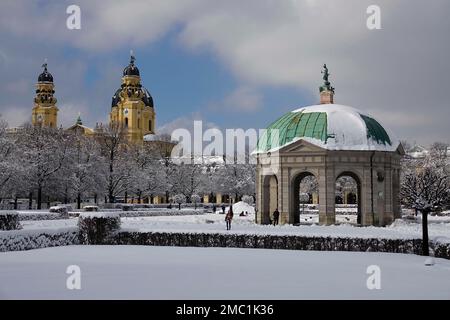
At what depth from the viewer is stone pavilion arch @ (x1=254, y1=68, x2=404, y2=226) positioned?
3559 centimetres

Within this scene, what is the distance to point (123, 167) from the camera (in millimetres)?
65688

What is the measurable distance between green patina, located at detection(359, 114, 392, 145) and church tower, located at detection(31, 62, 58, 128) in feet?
326

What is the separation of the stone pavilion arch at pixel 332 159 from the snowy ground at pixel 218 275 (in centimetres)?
1322

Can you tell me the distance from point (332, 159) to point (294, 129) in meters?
3.60

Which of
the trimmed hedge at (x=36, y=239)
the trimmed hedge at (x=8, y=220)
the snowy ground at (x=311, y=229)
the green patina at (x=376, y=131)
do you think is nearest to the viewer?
the trimmed hedge at (x=36, y=239)

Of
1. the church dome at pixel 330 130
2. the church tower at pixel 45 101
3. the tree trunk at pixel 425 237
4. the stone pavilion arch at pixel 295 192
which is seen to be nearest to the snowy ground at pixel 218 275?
the tree trunk at pixel 425 237

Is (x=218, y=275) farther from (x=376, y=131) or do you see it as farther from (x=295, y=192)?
(x=295, y=192)

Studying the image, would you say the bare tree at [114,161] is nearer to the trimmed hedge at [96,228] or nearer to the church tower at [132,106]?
the trimmed hedge at [96,228]

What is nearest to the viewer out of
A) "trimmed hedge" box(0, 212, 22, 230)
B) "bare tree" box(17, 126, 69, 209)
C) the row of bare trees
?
"trimmed hedge" box(0, 212, 22, 230)

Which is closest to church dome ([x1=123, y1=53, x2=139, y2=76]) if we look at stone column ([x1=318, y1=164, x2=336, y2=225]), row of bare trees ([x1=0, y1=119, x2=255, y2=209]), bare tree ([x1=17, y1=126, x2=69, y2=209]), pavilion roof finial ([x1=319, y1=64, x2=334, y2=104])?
row of bare trees ([x1=0, y1=119, x2=255, y2=209])

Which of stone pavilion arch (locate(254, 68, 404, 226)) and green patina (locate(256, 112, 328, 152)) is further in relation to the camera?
green patina (locate(256, 112, 328, 152))

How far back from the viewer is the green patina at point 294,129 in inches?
1441

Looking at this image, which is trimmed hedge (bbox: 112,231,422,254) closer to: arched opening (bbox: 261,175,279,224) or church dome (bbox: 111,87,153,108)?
arched opening (bbox: 261,175,279,224)

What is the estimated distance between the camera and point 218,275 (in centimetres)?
1597
